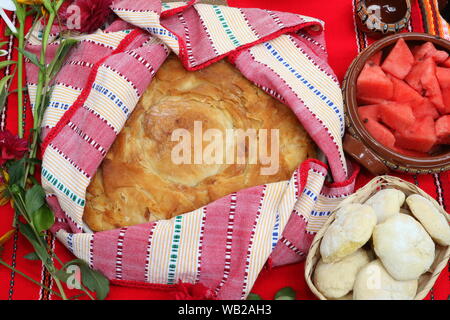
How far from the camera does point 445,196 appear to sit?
1.38m

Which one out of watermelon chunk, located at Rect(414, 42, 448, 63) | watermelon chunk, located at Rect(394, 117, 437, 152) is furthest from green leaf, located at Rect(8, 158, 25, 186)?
watermelon chunk, located at Rect(414, 42, 448, 63)

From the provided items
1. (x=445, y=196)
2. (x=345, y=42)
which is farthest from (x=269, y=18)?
(x=445, y=196)

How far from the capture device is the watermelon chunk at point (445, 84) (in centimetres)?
133

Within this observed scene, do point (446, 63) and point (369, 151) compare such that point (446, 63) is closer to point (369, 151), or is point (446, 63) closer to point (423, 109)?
point (423, 109)

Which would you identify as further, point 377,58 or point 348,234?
point 377,58

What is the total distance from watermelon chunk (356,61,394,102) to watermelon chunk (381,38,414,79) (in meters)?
0.03

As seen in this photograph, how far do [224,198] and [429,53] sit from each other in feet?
2.15

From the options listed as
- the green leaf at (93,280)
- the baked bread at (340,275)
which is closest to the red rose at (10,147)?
the green leaf at (93,280)

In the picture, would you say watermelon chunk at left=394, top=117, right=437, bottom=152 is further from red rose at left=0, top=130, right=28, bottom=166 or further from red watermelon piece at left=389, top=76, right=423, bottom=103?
red rose at left=0, top=130, right=28, bottom=166

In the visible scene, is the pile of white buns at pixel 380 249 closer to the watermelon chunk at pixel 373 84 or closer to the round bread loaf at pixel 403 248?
the round bread loaf at pixel 403 248

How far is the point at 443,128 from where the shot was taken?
51.4 inches

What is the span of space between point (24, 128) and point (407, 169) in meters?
0.95

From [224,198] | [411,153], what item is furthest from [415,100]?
[224,198]

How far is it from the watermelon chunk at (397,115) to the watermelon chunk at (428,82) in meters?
0.06
